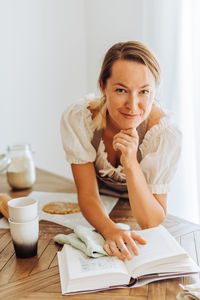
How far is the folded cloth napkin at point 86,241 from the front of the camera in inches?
36.2

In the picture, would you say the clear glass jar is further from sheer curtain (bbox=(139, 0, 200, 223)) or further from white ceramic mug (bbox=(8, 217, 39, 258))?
sheer curtain (bbox=(139, 0, 200, 223))

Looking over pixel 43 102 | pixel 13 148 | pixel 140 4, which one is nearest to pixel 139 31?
pixel 140 4

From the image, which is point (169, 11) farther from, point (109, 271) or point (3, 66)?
point (109, 271)

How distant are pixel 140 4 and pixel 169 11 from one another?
356mm

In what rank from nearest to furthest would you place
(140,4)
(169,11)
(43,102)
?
(169,11) → (140,4) → (43,102)

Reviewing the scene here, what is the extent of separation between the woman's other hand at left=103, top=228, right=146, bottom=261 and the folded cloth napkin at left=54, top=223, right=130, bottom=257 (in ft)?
0.07

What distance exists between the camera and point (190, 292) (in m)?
0.77

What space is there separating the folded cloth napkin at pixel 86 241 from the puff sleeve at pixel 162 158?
276mm

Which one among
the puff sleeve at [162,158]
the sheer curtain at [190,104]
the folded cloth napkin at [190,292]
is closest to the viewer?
the folded cloth napkin at [190,292]

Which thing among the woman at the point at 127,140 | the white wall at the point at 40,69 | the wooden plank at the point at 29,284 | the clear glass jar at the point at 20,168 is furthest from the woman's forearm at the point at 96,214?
the white wall at the point at 40,69

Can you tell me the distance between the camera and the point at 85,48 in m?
2.76

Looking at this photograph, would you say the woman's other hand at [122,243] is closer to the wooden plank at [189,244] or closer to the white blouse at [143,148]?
the wooden plank at [189,244]

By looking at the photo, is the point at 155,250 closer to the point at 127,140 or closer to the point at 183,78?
the point at 127,140

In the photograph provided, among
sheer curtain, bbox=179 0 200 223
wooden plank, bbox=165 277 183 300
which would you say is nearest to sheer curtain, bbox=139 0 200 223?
sheer curtain, bbox=179 0 200 223
